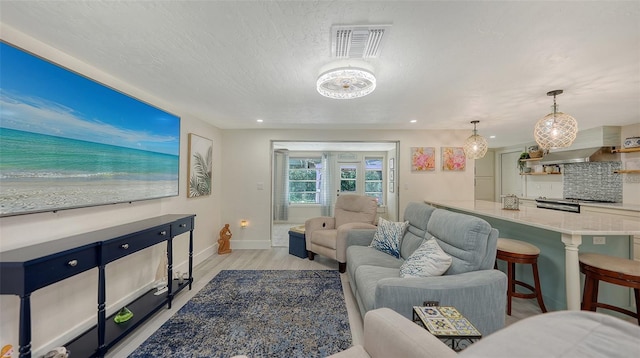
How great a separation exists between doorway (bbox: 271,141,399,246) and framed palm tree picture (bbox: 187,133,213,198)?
2.97 m

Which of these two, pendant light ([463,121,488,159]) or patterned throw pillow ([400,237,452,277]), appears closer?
patterned throw pillow ([400,237,452,277])

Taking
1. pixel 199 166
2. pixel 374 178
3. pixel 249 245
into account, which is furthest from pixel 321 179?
pixel 199 166

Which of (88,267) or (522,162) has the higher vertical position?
(522,162)

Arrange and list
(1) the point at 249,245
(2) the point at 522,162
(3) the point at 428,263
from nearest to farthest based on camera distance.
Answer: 1. (3) the point at 428,263
2. (1) the point at 249,245
3. (2) the point at 522,162

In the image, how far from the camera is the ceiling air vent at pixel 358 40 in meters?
1.42

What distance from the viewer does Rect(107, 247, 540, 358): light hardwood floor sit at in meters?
1.94

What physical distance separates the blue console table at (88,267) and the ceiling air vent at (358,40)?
2130 mm

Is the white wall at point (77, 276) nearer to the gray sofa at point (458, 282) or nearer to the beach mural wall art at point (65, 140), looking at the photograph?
the beach mural wall art at point (65, 140)

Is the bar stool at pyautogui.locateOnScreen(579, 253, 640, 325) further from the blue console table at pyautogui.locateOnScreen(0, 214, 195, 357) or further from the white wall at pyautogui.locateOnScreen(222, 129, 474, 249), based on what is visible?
the blue console table at pyautogui.locateOnScreen(0, 214, 195, 357)

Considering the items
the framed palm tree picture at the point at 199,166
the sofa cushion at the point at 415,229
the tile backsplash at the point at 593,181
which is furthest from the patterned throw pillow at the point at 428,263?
the tile backsplash at the point at 593,181

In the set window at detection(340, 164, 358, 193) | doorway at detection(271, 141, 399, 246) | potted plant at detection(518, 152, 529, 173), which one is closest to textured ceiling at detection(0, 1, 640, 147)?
potted plant at detection(518, 152, 529, 173)

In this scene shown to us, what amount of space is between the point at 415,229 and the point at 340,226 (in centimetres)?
105

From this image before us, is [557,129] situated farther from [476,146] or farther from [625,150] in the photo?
[625,150]

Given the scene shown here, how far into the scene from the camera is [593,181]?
427 cm
